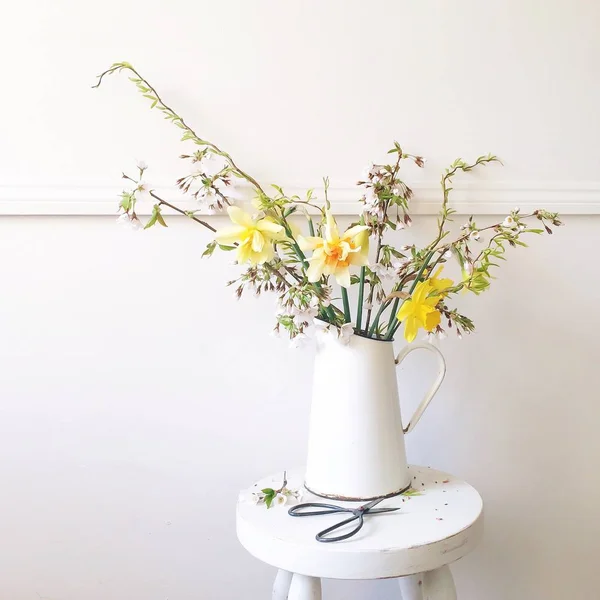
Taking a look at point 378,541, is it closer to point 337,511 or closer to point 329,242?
point 337,511

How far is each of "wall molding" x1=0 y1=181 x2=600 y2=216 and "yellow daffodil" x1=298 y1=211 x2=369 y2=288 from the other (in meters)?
0.24

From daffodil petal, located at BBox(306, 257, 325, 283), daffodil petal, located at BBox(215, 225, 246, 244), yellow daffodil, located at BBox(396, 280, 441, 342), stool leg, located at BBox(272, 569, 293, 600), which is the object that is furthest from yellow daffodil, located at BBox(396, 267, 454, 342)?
stool leg, located at BBox(272, 569, 293, 600)

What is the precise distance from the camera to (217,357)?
41.6 inches

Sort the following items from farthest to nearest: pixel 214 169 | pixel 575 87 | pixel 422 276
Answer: pixel 575 87 → pixel 214 169 → pixel 422 276

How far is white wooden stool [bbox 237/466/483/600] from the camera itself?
0.73m

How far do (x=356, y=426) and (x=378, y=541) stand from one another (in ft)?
0.53

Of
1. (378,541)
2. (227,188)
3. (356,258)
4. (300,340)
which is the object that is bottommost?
(378,541)

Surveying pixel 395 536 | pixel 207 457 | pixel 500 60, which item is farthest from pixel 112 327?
pixel 500 60

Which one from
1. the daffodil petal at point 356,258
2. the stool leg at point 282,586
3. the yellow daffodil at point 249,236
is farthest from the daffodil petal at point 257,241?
the stool leg at point 282,586

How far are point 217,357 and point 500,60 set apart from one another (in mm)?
A: 692

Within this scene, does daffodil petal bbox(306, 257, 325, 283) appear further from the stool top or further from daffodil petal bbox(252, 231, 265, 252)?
the stool top

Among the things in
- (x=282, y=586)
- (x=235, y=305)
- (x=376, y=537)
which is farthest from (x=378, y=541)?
(x=235, y=305)

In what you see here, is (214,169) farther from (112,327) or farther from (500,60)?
(500,60)

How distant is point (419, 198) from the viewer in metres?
1.08
